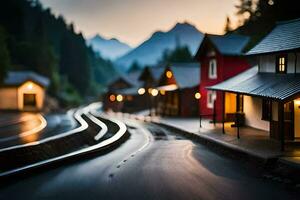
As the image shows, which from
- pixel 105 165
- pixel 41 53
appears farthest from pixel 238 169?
pixel 41 53

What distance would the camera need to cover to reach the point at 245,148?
49.6 feet

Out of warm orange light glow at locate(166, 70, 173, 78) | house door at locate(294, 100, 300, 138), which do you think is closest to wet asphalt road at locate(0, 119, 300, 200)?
house door at locate(294, 100, 300, 138)

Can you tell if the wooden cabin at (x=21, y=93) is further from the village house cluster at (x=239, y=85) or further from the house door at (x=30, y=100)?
the village house cluster at (x=239, y=85)

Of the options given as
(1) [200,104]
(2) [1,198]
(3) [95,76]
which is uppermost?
(3) [95,76]

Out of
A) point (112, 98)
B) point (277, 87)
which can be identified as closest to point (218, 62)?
point (277, 87)

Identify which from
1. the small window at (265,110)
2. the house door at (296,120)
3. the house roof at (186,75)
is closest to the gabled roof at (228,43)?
the house roof at (186,75)

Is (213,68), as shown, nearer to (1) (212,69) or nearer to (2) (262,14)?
(1) (212,69)

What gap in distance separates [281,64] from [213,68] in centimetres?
1099

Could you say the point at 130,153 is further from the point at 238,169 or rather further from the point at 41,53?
the point at 41,53

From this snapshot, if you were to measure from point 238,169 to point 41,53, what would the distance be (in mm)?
51837

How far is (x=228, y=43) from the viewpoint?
2898cm

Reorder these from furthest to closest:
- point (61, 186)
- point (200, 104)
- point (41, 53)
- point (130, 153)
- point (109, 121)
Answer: point (41, 53)
point (200, 104)
point (109, 121)
point (130, 153)
point (61, 186)

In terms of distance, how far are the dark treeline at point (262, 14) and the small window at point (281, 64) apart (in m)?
19.8

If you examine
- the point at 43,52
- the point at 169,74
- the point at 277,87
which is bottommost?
the point at 277,87
